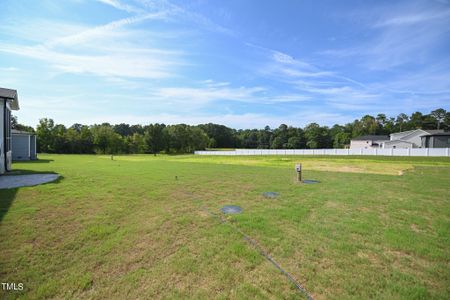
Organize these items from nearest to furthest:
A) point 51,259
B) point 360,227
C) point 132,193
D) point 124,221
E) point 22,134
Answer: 1. point 51,259
2. point 360,227
3. point 124,221
4. point 132,193
5. point 22,134

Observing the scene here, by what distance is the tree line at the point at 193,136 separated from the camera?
43122 mm

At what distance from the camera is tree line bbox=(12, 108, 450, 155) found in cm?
4312

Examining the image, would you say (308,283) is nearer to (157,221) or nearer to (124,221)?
(157,221)

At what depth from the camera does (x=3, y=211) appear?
4844 millimetres

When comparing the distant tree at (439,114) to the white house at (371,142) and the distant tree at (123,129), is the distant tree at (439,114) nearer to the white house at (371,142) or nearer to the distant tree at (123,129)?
the white house at (371,142)

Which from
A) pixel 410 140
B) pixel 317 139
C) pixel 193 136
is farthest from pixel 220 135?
pixel 410 140

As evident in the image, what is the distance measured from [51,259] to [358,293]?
13.8ft

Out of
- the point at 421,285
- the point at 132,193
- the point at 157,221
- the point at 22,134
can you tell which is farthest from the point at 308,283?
the point at 22,134

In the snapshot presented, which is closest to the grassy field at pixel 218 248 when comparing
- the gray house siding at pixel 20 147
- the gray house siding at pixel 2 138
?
the gray house siding at pixel 2 138

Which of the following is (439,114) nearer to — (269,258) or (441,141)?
(441,141)

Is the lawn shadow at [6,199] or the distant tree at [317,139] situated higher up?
the distant tree at [317,139]

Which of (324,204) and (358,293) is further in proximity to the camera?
(324,204)

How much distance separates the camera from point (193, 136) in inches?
2192

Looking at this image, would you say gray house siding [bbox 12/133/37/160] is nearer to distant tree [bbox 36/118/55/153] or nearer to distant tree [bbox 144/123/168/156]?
distant tree [bbox 36/118/55/153]
